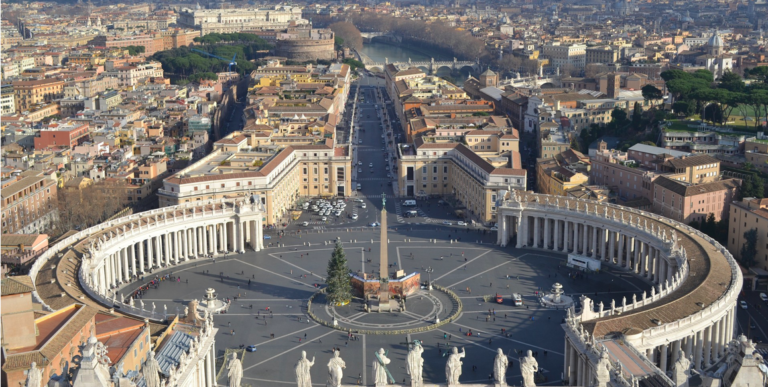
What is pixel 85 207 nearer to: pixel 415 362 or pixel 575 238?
pixel 575 238

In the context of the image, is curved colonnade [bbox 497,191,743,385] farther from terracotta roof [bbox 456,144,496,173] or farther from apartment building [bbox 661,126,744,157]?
apartment building [bbox 661,126,744,157]

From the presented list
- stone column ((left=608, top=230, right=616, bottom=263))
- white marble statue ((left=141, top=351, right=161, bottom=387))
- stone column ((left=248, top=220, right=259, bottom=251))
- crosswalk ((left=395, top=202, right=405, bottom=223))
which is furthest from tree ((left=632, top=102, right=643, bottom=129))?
white marble statue ((left=141, top=351, right=161, bottom=387))

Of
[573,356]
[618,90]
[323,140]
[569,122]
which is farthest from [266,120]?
[573,356]

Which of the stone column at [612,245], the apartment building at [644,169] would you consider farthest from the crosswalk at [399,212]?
the stone column at [612,245]

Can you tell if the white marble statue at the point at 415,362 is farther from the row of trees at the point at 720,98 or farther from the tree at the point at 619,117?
the tree at the point at 619,117

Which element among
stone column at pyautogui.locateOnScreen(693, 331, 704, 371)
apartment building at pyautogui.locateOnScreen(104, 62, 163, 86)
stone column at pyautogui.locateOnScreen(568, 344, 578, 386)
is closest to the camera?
stone column at pyautogui.locateOnScreen(568, 344, 578, 386)

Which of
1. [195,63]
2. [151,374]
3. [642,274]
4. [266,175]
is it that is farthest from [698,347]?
[195,63]
